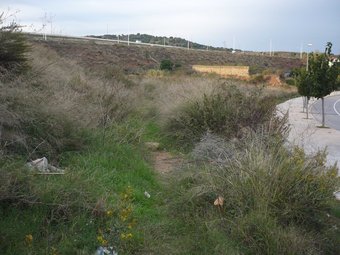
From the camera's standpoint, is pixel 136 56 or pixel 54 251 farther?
pixel 136 56

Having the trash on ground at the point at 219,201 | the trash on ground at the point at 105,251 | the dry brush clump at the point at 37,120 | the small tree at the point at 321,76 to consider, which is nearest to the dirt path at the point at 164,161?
the dry brush clump at the point at 37,120

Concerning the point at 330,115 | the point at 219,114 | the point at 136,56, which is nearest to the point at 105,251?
the point at 219,114

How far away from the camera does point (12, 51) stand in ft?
30.7

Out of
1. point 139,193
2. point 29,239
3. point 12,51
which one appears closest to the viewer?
point 29,239

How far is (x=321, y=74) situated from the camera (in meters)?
25.0

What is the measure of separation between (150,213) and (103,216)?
3.46ft

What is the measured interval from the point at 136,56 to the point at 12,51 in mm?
53868

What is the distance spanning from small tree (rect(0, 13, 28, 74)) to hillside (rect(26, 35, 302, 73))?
2430 cm

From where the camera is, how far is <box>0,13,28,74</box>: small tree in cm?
912

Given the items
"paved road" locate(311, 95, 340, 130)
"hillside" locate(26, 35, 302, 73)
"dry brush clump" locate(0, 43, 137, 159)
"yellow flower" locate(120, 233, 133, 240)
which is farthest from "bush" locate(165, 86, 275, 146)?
"hillside" locate(26, 35, 302, 73)

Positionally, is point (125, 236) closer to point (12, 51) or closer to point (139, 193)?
point (139, 193)

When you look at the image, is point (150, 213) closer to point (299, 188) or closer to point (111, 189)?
point (111, 189)

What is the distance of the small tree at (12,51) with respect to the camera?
912 centimetres

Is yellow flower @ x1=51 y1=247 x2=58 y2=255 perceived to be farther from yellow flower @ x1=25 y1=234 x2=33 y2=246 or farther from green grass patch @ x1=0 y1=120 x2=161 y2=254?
A: yellow flower @ x1=25 y1=234 x2=33 y2=246
